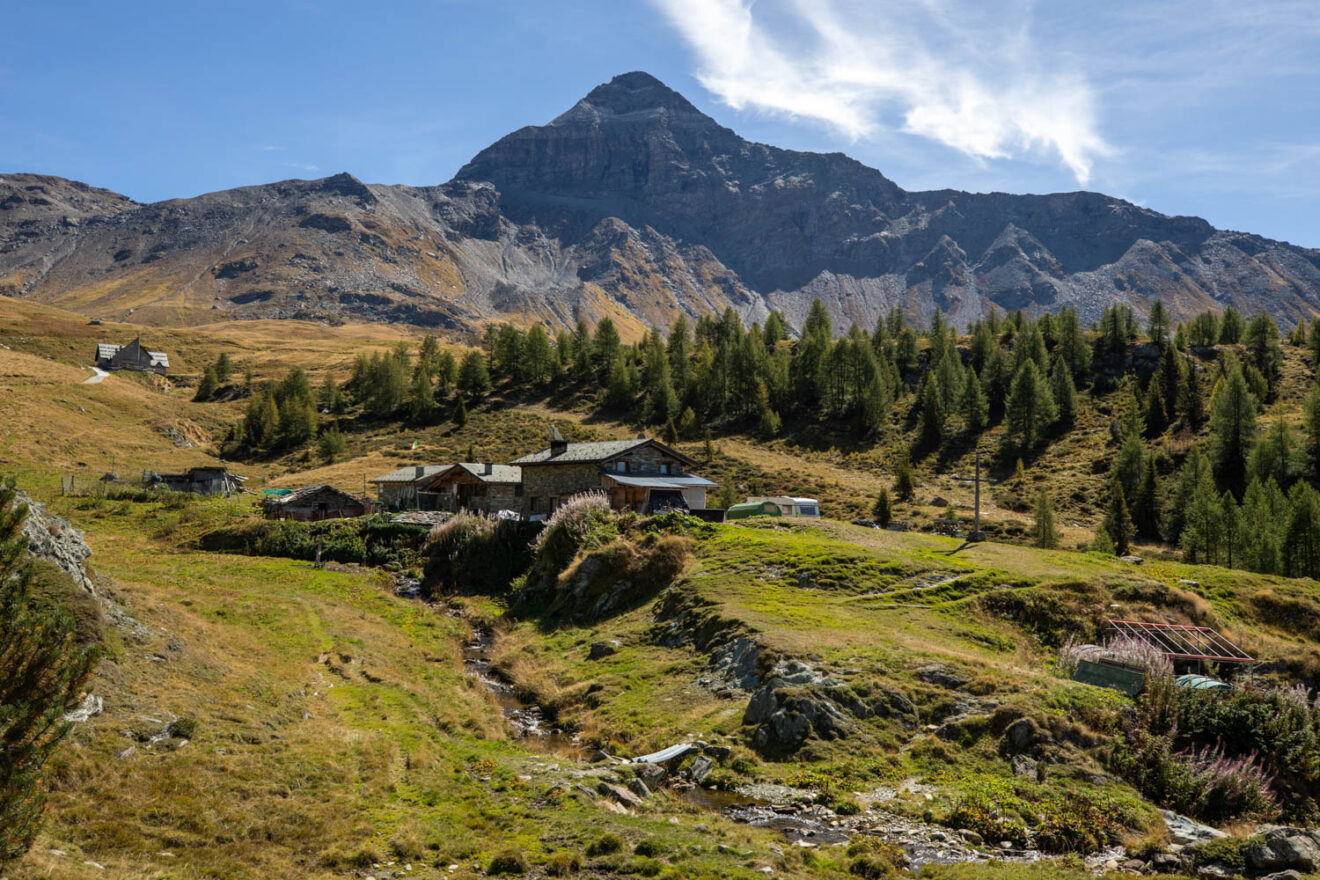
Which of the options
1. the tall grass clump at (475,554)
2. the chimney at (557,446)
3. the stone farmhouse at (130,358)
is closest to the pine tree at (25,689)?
the tall grass clump at (475,554)

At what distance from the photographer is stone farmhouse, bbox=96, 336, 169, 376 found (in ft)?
523

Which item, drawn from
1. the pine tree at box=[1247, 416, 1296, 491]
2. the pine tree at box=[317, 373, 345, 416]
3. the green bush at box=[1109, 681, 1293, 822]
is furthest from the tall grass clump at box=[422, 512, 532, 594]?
the pine tree at box=[317, 373, 345, 416]

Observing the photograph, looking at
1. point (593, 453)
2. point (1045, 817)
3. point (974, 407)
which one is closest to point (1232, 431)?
point (974, 407)

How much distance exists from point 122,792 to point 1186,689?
29.3 metres

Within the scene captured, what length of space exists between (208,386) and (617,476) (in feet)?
421

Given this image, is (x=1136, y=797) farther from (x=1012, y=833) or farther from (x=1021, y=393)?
(x=1021, y=393)

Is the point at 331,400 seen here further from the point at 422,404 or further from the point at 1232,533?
the point at 1232,533

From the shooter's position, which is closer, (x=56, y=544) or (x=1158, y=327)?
(x=56, y=544)

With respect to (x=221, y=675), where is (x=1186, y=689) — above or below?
above

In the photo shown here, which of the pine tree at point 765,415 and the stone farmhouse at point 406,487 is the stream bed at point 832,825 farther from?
the pine tree at point 765,415

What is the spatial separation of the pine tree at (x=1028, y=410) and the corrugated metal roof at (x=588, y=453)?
276 ft

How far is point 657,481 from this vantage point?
59.0 m

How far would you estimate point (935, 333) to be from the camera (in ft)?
569

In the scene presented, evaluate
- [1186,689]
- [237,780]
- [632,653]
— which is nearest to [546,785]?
[237,780]
